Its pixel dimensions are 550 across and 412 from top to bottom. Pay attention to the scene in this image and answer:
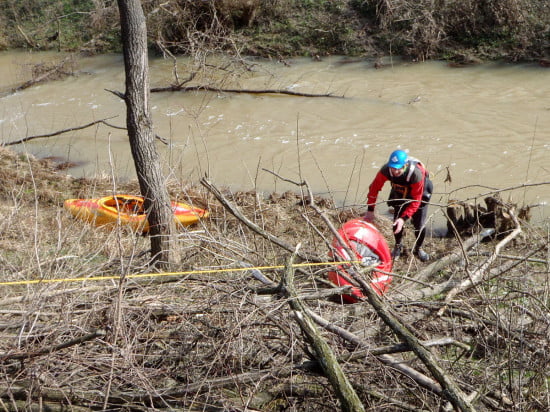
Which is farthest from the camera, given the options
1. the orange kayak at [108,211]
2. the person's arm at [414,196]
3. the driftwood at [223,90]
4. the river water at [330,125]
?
the driftwood at [223,90]

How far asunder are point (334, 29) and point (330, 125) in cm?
579

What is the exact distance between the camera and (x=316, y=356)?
3.58 metres

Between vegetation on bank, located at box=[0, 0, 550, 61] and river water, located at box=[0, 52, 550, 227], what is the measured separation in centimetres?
65

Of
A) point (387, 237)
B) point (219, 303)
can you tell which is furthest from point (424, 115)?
point (219, 303)

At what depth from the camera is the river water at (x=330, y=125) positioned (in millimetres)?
10992

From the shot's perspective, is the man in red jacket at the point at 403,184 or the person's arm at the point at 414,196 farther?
the person's arm at the point at 414,196

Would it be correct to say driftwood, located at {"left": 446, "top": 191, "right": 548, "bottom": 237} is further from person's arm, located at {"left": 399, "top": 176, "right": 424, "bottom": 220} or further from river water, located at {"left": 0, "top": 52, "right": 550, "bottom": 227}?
river water, located at {"left": 0, "top": 52, "right": 550, "bottom": 227}

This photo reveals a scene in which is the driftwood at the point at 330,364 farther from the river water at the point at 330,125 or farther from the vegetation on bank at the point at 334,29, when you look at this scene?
the vegetation on bank at the point at 334,29

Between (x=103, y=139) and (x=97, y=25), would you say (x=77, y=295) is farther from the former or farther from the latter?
(x=97, y=25)

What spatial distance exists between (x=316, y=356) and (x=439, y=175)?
7838 millimetres

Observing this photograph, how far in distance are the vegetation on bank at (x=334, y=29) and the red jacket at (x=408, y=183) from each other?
27.5 feet

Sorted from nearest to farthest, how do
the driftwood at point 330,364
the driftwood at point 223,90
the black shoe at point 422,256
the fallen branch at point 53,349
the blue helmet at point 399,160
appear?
the driftwood at point 330,364 → the fallen branch at point 53,349 → the blue helmet at point 399,160 → the black shoe at point 422,256 → the driftwood at point 223,90

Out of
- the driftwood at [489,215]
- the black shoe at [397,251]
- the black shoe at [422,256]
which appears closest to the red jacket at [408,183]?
the black shoe at [397,251]

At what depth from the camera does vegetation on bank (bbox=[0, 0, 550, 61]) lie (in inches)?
639
